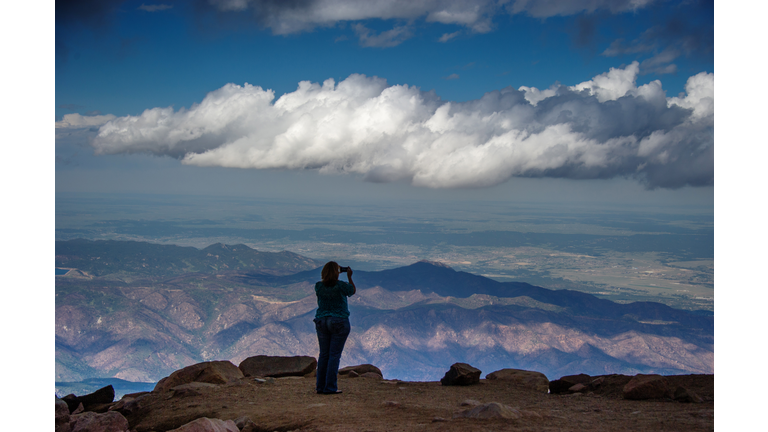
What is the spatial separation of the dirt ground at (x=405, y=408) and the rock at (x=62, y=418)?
952 millimetres

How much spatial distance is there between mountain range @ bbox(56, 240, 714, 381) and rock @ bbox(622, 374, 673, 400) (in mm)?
122002

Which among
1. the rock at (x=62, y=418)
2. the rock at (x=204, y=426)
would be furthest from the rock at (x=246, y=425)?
the rock at (x=62, y=418)

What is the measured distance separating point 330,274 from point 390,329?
15059 centimetres

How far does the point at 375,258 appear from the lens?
194 m

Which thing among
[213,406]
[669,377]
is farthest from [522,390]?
[213,406]

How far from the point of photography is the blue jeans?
310 inches

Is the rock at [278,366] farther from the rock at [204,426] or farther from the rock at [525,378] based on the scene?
the rock at [204,426]

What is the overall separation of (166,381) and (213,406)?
342 centimetres

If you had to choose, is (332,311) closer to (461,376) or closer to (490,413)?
(490,413)

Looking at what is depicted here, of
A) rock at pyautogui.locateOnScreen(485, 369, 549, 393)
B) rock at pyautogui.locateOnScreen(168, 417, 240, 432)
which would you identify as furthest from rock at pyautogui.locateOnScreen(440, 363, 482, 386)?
rock at pyautogui.locateOnScreen(168, 417, 240, 432)

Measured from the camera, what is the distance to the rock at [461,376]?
404 inches

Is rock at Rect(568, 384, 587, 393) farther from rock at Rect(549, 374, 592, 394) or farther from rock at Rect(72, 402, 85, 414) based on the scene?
rock at Rect(72, 402, 85, 414)

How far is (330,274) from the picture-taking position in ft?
26.0

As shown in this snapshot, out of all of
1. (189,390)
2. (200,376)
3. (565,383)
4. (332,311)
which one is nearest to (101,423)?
Answer: (189,390)
